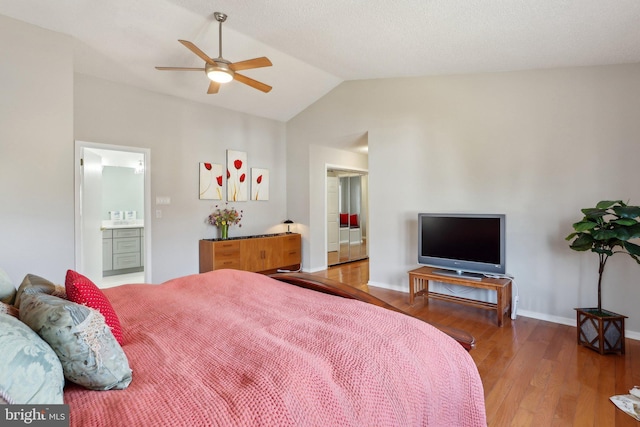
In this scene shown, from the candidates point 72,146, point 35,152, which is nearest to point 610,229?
point 72,146

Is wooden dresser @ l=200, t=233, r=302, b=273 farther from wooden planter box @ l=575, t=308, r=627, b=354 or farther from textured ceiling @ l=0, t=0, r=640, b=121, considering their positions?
wooden planter box @ l=575, t=308, r=627, b=354

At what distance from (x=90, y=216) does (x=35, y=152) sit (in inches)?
46.3

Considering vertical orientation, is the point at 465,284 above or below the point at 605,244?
below

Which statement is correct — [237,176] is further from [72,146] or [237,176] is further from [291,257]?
[72,146]

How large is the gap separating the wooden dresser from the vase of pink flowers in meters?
0.20

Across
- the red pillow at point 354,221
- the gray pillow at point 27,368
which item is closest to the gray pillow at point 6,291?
the gray pillow at point 27,368

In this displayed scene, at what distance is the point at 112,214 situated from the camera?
5836 mm

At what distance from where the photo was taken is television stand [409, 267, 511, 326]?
124 inches

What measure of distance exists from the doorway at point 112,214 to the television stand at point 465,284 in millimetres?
3554

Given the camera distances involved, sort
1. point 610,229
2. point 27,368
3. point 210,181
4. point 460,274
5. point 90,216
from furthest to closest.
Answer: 1. point 210,181
2. point 90,216
3. point 460,274
4. point 610,229
5. point 27,368

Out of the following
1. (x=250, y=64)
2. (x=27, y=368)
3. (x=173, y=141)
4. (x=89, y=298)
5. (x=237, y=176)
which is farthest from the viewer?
(x=237, y=176)

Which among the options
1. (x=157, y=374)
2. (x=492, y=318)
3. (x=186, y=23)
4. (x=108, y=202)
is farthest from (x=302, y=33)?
(x=108, y=202)

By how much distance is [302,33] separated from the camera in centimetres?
323

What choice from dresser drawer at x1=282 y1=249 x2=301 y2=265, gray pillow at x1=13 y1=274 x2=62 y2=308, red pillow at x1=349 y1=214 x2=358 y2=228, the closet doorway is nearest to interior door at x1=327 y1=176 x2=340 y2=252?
the closet doorway
